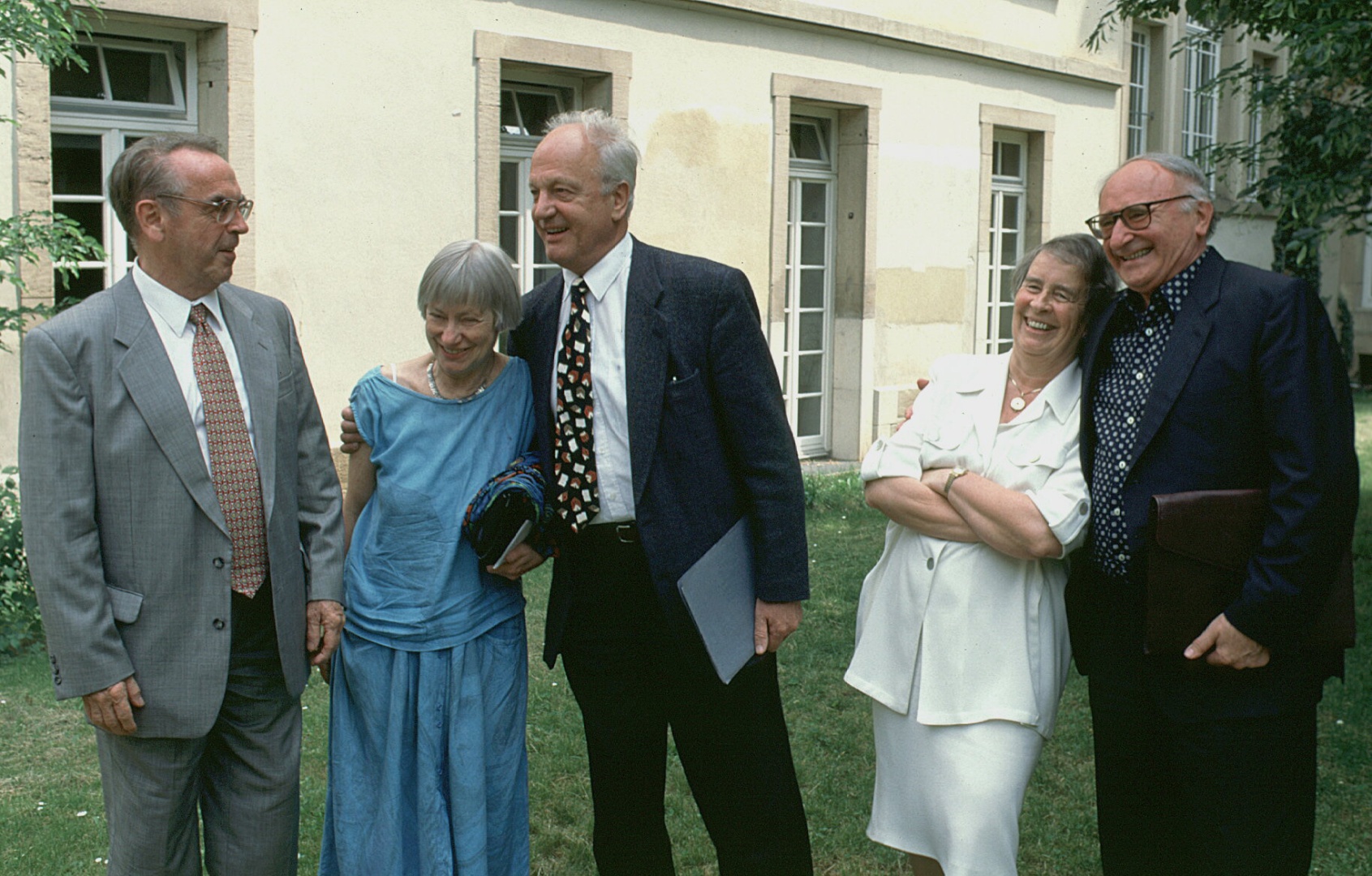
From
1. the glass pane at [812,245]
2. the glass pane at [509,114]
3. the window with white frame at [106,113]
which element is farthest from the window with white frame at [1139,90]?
the window with white frame at [106,113]

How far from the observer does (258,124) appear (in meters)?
8.00

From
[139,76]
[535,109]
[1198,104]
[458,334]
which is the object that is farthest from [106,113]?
[1198,104]

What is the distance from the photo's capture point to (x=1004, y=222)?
14453 millimetres

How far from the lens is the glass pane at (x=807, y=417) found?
12.4 metres

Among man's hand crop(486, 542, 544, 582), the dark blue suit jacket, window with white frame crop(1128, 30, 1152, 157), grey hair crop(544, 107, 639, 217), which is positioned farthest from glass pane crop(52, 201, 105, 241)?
window with white frame crop(1128, 30, 1152, 157)

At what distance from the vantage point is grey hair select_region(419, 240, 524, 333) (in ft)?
10.2

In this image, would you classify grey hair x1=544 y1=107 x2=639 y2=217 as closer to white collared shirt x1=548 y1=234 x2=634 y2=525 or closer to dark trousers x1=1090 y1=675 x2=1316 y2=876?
white collared shirt x1=548 y1=234 x2=634 y2=525

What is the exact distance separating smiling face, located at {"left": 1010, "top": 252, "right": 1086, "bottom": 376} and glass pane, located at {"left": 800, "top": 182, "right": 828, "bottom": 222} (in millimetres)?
9102

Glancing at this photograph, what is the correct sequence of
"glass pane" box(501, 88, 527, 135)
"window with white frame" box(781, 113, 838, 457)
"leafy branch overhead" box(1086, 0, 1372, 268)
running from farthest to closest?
1. "window with white frame" box(781, 113, 838, 457)
2. "glass pane" box(501, 88, 527, 135)
3. "leafy branch overhead" box(1086, 0, 1372, 268)

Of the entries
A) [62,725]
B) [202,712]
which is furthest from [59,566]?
[62,725]

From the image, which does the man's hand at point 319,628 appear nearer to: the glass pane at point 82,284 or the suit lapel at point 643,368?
the suit lapel at point 643,368

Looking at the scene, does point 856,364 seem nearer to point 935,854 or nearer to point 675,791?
point 675,791

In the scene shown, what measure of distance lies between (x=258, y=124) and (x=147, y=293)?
5.46 metres

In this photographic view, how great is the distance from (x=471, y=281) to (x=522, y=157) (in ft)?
22.8
